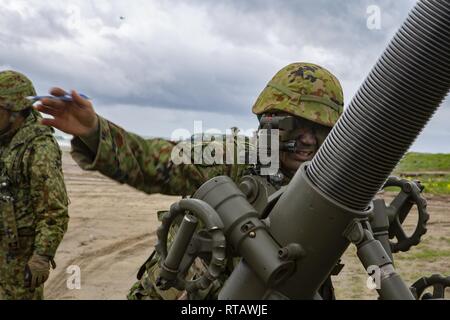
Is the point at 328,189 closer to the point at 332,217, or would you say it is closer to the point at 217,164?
the point at 332,217

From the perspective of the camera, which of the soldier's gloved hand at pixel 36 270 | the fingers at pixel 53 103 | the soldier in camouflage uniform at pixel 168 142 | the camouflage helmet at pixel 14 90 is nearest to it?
the fingers at pixel 53 103

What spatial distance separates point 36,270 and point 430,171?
24.2 meters

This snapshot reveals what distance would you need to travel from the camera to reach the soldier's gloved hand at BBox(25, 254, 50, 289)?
5012 millimetres

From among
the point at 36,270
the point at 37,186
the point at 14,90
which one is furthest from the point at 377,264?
the point at 14,90

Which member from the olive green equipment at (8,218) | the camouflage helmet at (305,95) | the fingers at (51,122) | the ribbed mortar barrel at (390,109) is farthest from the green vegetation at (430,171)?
the fingers at (51,122)

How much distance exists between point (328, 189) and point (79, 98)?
0.92 meters

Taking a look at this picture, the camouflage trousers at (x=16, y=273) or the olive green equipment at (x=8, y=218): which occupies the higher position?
the olive green equipment at (x=8, y=218)

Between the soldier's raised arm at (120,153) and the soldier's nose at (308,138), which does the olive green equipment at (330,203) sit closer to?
the soldier's raised arm at (120,153)

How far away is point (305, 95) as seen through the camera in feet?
11.3

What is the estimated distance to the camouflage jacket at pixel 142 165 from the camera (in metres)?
2.30

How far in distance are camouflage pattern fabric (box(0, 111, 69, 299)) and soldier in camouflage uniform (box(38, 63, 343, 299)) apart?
178 cm

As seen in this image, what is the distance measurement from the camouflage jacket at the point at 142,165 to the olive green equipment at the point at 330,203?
0.19 m

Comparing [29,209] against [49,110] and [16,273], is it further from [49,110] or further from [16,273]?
[49,110]
